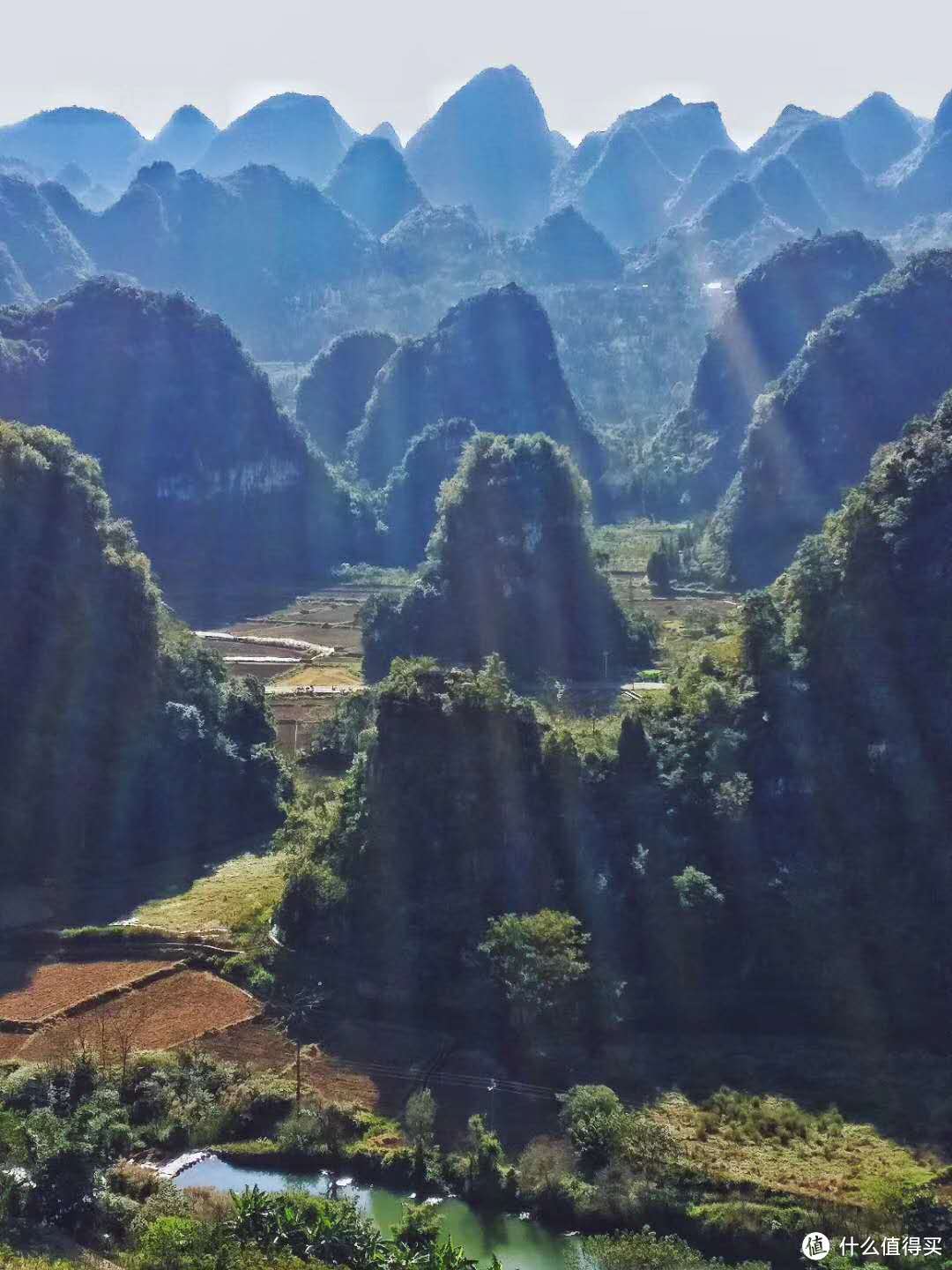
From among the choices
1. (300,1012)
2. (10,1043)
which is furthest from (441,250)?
(10,1043)

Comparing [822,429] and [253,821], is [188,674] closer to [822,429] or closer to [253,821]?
[253,821]

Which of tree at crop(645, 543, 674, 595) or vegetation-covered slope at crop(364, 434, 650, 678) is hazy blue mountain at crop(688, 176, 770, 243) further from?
vegetation-covered slope at crop(364, 434, 650, 678)

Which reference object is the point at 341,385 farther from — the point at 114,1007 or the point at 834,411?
the point at 114,1007

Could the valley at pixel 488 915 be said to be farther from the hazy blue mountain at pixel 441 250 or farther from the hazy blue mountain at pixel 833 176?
the hazy blue mountain at pixel 833 176

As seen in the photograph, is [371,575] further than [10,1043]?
Yes

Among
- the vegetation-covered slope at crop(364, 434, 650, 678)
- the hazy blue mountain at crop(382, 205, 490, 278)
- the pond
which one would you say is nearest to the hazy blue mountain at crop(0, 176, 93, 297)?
the hazy blue mountain at crop(382, 205, 490, 278)

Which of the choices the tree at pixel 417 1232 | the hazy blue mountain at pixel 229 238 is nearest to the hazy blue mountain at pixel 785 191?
the hazy blue mountain at pixel 229 238
